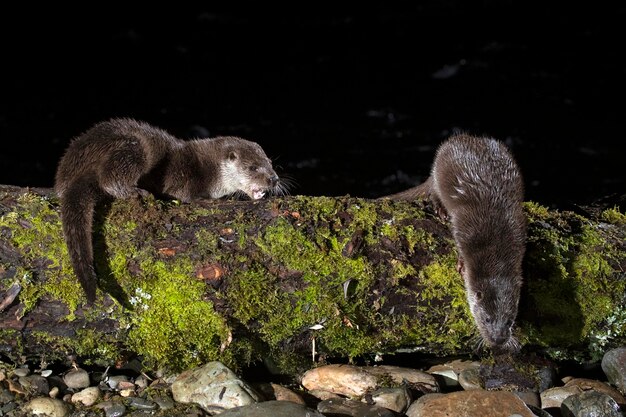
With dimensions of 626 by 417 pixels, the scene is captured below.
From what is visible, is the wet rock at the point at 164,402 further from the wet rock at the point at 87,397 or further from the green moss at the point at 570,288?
the green moss at the point at 570,288

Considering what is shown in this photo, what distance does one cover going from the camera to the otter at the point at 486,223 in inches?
136

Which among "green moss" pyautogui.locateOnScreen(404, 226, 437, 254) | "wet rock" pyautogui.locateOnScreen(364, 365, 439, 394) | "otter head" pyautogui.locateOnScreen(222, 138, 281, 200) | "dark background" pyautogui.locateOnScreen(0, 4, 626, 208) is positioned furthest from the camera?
"dark background" pyautogui.locateOnScreen(0, 4, 626, 208)

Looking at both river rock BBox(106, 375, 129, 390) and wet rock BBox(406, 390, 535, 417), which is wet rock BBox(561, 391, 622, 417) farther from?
river rock BBox(106, 375, 129, 390)

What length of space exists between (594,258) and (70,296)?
8.28 feet

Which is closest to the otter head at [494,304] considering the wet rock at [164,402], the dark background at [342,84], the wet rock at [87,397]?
the wet rock at [164,402]

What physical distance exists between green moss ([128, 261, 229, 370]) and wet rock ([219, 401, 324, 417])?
380 millimetres

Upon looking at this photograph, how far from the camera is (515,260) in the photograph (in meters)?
3.53

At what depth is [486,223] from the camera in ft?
12.3

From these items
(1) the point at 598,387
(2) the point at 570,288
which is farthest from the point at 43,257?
(1) the point at 598,387

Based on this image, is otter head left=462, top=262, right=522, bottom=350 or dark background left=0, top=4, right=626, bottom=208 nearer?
otter head left=462, top=262, right=522, bottom=350

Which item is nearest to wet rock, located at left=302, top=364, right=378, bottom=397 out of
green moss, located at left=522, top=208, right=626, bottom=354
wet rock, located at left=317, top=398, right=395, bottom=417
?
wet rock, located at left=317, top=398, right=395, bottom=417

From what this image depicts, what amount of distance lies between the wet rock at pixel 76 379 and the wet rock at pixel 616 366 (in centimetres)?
262

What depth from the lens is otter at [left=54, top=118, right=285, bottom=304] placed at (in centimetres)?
320

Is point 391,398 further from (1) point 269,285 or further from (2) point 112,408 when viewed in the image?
(2) point 112,408
